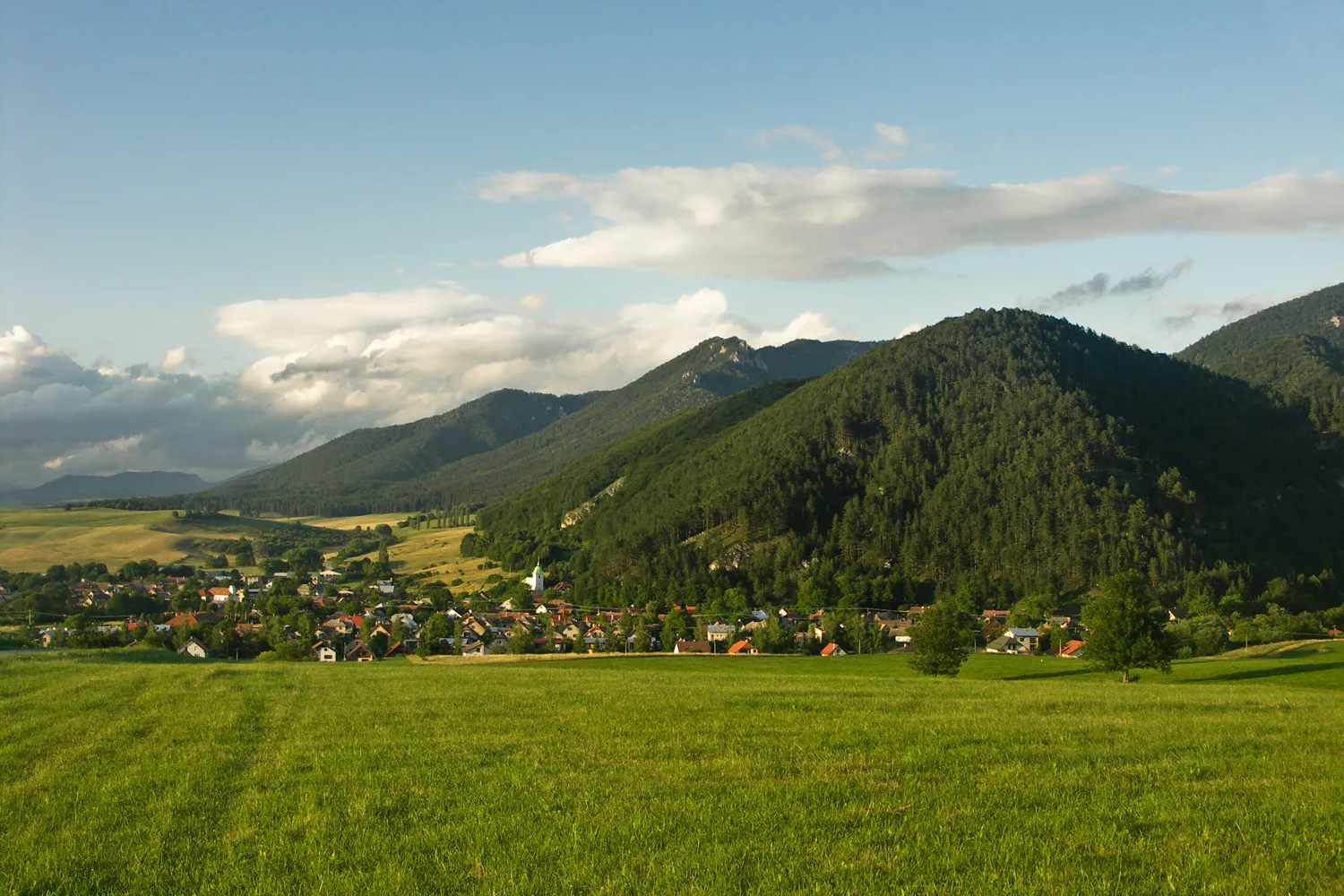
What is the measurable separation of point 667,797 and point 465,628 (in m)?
125

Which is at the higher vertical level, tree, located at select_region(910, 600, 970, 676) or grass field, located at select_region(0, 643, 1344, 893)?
grass field, located at select_region(0, 643, 1344, 893)

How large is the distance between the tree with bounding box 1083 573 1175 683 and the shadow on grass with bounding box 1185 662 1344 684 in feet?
12.4

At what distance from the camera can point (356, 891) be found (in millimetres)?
11539

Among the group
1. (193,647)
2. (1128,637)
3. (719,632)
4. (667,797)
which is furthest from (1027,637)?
(667,797)

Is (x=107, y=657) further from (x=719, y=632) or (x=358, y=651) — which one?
(x=719, y=632)

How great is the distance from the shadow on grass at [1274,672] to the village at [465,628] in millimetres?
27528

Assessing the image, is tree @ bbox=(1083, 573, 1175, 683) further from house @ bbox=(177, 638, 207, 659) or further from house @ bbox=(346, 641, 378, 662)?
house @ bbox=(177, 638, 207, 659)

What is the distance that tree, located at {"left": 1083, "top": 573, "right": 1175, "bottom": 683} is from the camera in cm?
5362

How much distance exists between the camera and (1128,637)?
53.8m

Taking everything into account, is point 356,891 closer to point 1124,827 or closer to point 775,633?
point 1124,827

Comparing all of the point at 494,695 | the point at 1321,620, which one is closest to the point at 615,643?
the point at 1321,620

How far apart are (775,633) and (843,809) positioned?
10097 centimetres

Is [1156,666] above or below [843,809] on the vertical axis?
below

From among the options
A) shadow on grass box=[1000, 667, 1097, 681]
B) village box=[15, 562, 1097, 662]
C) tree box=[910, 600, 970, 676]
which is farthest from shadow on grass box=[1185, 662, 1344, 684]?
village box=[15, 562, 1097, 662]
